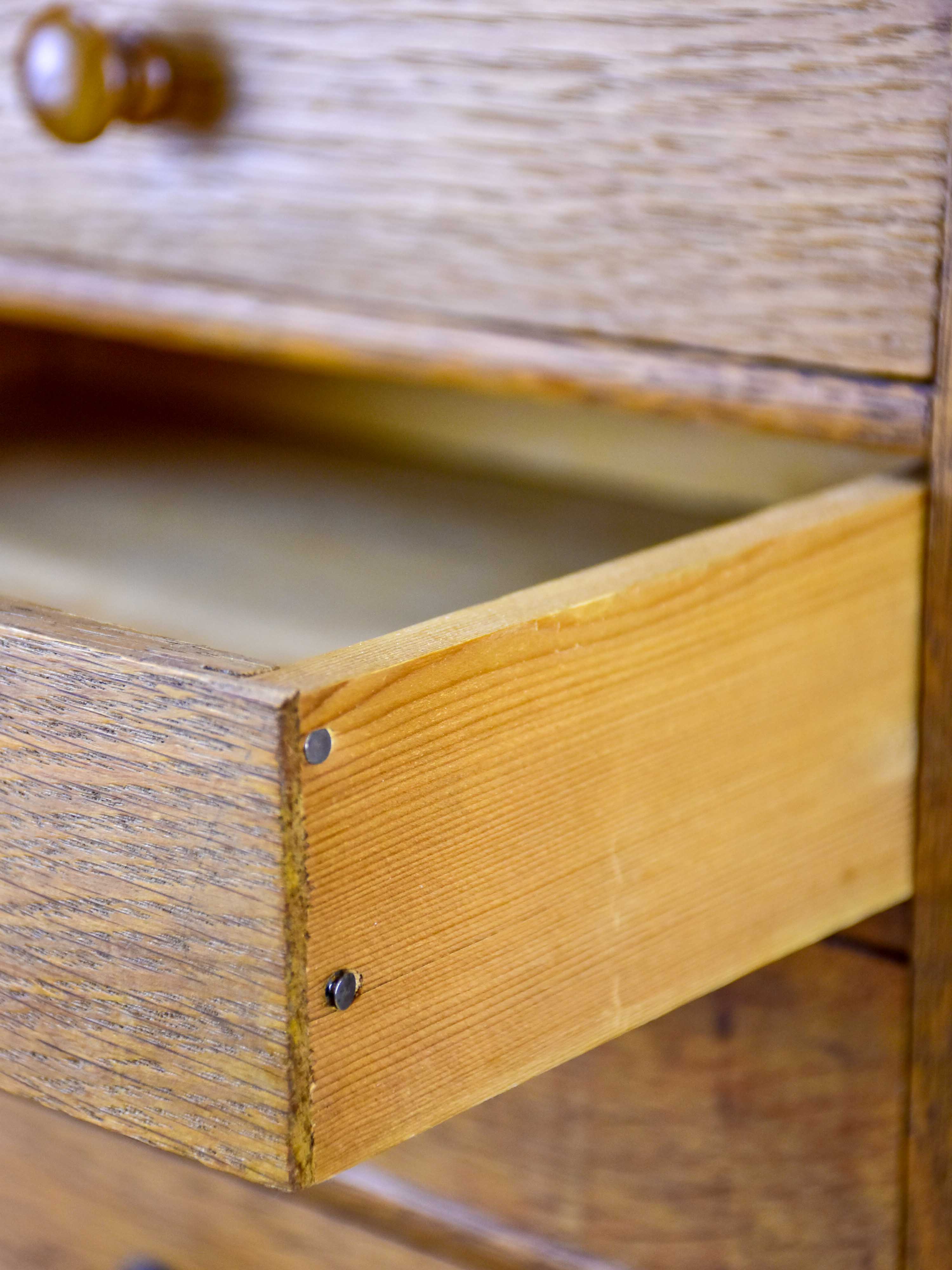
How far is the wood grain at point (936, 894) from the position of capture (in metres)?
0.35

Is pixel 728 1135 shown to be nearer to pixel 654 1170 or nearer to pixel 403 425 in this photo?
pixel 654 1170

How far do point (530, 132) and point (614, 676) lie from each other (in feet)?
0.55

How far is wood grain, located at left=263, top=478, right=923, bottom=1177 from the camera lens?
0.80 feet

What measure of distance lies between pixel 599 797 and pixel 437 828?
0.14 ft

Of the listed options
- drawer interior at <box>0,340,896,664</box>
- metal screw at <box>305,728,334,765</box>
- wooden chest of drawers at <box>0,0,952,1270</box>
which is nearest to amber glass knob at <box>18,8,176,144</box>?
wooden chest of drawers at <box>0,0,952,1270</box>

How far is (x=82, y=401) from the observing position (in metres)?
0.69

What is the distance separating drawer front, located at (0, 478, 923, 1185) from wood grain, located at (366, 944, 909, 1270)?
4.4 inches

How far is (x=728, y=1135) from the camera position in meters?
0.44

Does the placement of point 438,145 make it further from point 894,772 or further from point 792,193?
point 894,772

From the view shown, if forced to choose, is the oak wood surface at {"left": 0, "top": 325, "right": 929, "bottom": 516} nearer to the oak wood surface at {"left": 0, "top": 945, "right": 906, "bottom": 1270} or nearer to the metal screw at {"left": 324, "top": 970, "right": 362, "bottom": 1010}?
the oak wood surface at {"left": 0, "top": 945, "right": 906, "bottom": 1270}

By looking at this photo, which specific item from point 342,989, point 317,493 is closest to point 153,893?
point 342,989

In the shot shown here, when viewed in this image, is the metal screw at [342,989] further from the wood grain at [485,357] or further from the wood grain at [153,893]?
the wood grain at [485,357]

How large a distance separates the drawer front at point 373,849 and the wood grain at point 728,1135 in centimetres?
11

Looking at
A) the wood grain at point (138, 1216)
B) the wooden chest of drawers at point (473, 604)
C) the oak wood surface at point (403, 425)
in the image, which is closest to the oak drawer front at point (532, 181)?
the wooden chest of drawers at point (473, 604)
